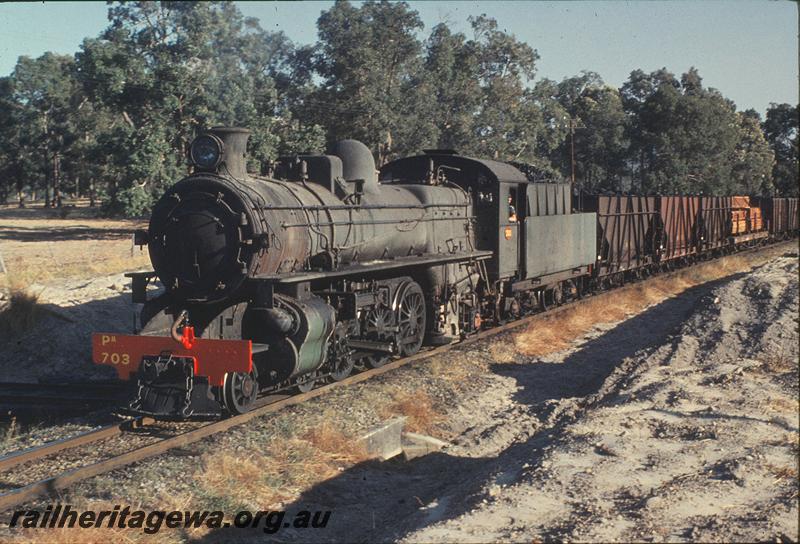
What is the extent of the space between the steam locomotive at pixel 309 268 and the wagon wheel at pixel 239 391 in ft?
0.07

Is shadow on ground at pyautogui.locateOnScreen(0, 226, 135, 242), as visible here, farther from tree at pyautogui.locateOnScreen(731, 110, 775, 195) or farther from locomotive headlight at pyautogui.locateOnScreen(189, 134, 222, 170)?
tree at pyautogui.locateOnScreen(731, 110, 775, 195)

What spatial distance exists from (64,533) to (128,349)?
3.41 m

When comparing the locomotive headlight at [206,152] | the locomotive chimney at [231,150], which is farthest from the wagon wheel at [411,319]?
the locomotive headlight at [206,152]

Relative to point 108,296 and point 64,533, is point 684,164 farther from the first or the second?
point 64,533

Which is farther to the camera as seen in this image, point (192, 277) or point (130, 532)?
point (192, 277)

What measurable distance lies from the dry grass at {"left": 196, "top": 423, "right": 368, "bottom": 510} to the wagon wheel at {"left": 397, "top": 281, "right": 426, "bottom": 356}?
3723 millimetres

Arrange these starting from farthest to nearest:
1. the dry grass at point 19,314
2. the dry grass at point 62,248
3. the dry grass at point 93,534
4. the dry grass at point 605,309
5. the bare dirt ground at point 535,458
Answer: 1. the dry grass at point 62,248
2. the dry grass at point 605,309
3. the dry grass at point 19,314
4. the dry grass at point 93,534
5. the bare dirt ground at point 535,458

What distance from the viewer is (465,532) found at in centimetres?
604

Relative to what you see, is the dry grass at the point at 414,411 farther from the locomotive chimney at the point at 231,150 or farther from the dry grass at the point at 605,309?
the dry grass at the point at 605,309

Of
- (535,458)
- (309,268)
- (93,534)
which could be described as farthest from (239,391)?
(535,458)

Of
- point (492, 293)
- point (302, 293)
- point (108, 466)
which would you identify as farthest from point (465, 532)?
point (492, 293)

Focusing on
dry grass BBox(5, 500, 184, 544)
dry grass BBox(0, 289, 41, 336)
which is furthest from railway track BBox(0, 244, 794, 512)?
dry grass BBox(0, 289, 41, 336)

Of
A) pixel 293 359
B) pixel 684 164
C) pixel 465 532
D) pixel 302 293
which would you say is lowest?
pixel 465 532

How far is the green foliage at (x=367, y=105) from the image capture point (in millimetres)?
31812
